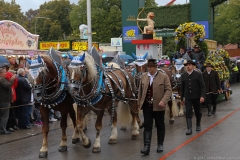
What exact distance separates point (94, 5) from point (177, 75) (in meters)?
43.8

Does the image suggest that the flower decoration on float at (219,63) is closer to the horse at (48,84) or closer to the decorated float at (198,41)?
the decorated float at (198,41)

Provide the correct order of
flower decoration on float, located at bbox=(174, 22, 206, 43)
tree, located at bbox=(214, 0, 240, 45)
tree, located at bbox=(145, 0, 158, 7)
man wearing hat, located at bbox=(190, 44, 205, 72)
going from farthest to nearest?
1. tree, located at bbox=(145, 0, 158, 7)
2. tree, located at bbox=(214, 0, 240, 45)
3. flower decoration on float, located at bbox=(174, 22, 206, 43)
4. man wearing hat, located at bbox=(190, 44, 205, 72)

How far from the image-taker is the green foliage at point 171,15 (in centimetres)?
2900

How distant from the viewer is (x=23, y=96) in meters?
11.8

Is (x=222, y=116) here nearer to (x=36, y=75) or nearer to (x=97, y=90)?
(x=97, y=90)

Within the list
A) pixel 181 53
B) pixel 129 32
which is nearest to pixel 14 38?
pixel 181 53

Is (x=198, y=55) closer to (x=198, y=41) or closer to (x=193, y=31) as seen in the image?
(x=198, y=41)

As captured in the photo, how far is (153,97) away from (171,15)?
2297cm

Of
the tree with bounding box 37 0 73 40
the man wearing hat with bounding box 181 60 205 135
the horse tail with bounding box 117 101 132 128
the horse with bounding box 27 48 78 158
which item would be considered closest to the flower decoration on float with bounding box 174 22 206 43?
the man wearing hat with bounding box 181 60 205 135

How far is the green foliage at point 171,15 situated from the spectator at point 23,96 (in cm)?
1925

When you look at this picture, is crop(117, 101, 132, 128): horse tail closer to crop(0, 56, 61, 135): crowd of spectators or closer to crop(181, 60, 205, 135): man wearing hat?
crop(181, 60, 205, 135): man wearing hat

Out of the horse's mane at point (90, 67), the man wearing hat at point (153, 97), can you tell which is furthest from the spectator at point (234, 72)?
the horse's mane at point (90, 67)

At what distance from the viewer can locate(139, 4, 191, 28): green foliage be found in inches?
1142

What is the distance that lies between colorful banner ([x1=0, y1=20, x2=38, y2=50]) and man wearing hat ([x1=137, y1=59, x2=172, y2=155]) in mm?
14443
